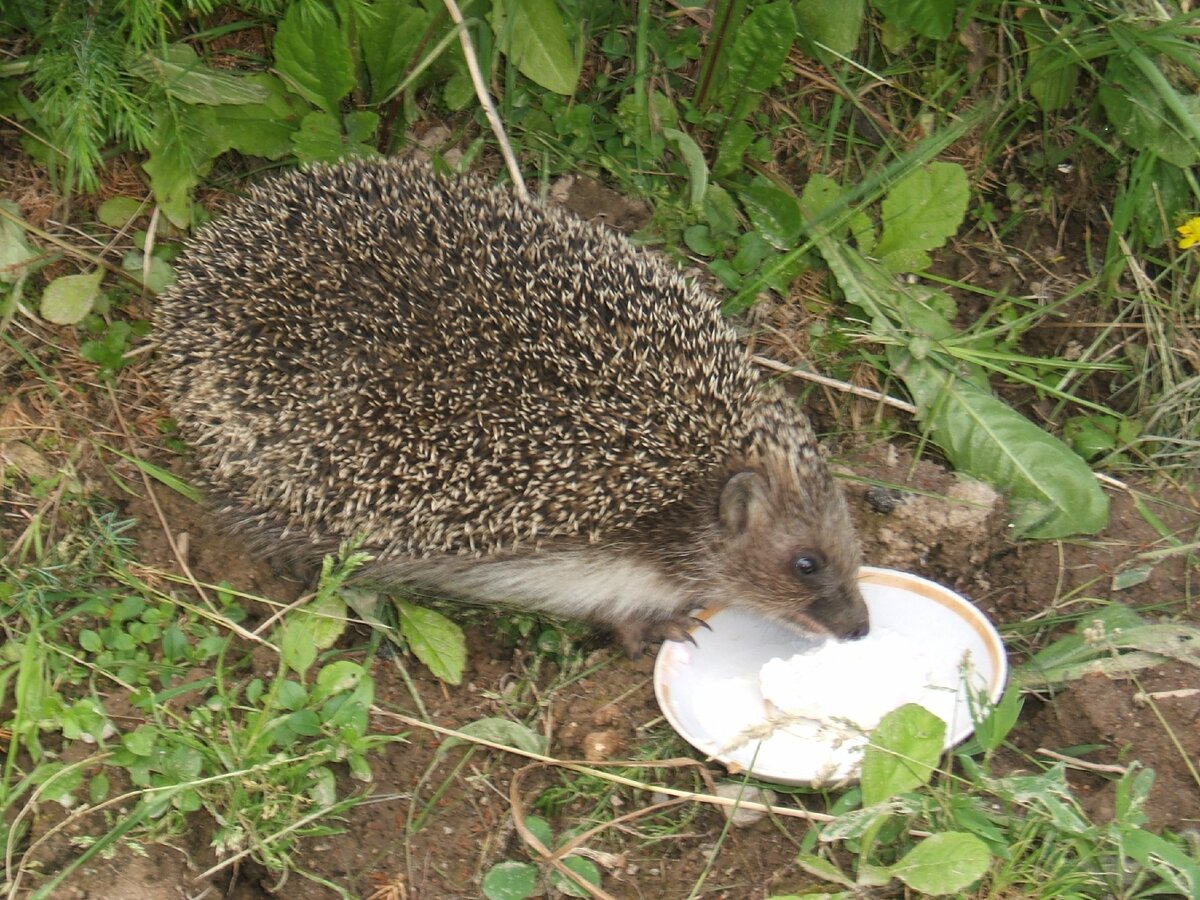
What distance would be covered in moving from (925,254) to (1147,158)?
83 centimetres

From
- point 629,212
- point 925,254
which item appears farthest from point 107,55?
point 925,254

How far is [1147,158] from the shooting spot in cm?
429

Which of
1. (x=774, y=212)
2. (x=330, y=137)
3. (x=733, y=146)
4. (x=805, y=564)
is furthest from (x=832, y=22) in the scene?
(x=805, y=564)

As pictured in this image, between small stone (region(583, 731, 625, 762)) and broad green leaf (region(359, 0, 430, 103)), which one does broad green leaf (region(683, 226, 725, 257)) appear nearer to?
broad green leaf (region(359, 0, 430, 103))

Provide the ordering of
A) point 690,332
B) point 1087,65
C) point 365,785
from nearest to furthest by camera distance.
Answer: point 365,785, point 690,332, point 1087,65

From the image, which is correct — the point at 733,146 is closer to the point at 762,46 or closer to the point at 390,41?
the point at 762,46

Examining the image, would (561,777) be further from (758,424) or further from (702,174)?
(702,174)

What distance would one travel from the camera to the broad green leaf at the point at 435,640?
371 centimetres

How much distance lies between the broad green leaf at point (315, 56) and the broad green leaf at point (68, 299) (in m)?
0.98

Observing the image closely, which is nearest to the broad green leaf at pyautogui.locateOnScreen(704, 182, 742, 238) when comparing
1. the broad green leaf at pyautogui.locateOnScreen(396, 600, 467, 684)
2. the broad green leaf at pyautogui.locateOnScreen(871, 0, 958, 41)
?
the broad green leaf at pyautogui.locateOnScreen(871, 0, 958, 41)

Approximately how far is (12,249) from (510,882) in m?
2.67

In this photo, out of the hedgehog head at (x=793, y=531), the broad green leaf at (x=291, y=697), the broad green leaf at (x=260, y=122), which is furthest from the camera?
the broad green leaf at (x=260, y=122)

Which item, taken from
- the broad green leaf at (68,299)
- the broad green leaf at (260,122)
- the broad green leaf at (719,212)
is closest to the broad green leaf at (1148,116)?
the broad green leaf at (719,212)

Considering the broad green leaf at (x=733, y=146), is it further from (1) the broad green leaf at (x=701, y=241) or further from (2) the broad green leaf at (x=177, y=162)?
(2) the broad green leaf at (x=177, y=162)
